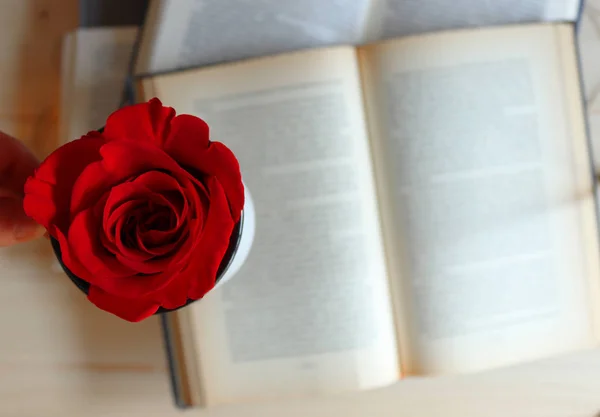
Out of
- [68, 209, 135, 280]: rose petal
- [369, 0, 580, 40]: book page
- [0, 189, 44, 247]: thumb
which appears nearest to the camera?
[68, 209, 135, 280]: rose petal

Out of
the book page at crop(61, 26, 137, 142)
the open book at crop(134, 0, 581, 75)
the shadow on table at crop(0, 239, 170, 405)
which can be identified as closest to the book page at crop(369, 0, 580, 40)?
the open book at crop(134, 0, 581, 75)

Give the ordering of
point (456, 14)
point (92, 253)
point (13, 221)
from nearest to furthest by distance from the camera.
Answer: point (92, 253) < point (13, 221) < point (456, 14)

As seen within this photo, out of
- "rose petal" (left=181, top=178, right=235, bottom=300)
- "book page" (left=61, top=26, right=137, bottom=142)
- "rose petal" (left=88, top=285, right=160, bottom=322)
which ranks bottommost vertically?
"rose petal" (left=88, top=285, right=160, bottom=322)

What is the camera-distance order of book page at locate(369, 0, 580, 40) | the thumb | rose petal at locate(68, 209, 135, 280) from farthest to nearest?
book page at locate(369, 0, 580, 40), the thumb, rose petal at locate(68, 209, 135, 280)

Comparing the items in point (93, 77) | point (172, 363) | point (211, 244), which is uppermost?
point (93, 77)

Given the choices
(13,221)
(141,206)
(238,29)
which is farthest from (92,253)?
(238,29)

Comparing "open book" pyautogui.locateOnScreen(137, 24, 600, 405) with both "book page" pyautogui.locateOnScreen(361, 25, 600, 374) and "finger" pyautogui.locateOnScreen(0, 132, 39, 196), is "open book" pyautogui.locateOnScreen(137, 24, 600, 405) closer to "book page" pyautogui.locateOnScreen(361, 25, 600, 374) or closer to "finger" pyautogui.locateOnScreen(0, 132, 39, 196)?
"book page" pyautogui.locateOnScreen(361, 25, 600, 374)

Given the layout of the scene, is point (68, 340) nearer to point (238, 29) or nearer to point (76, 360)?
point (76, 360)
